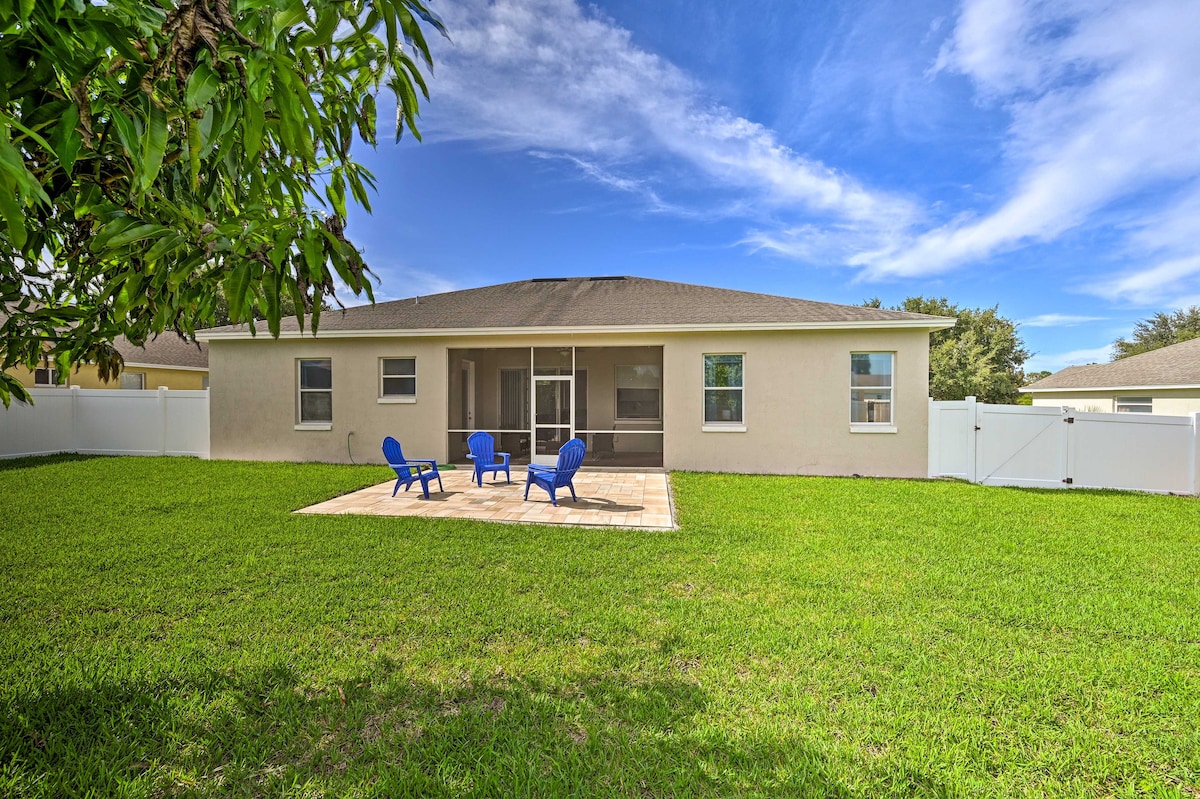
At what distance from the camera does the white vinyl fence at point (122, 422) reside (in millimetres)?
13172

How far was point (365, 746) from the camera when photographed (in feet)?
8.23

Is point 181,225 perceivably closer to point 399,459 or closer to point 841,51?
point 399,459

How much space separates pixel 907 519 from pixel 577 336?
738cm

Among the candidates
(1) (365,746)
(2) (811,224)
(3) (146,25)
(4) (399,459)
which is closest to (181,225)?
(3) (146,25)

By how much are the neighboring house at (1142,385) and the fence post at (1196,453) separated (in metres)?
8.75

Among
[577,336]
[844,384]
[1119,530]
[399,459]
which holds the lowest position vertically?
[1119,530]

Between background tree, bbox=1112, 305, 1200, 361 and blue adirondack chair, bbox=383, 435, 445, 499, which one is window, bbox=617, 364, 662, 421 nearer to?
blue adirondack chair, bbox=383, 435, 445, 499

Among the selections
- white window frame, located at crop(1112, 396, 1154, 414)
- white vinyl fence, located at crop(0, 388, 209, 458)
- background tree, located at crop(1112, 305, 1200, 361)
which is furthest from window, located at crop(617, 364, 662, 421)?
background tree, located at crop(1112, 305, 1200, 361)

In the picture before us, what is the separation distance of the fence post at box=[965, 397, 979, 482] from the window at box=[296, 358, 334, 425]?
47.8ft

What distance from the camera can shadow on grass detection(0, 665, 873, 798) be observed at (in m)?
2.26

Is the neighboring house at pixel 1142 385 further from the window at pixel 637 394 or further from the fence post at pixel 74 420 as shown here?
the fence post at pixel 74 420

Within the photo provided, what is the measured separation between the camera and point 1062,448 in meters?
9.84

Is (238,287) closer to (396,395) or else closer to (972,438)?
(396,395)

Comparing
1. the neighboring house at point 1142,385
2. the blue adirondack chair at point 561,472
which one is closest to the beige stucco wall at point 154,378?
the blue adirondack chair at point 561,472
